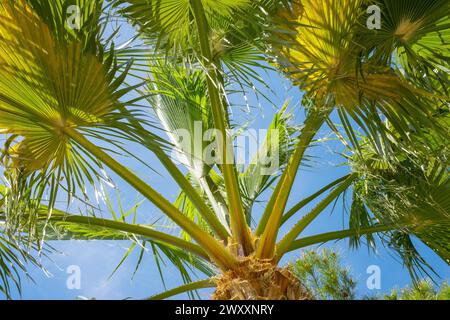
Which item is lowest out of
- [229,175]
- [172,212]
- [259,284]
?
[259,284]

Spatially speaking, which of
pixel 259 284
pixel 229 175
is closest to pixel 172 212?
pixel 229 175

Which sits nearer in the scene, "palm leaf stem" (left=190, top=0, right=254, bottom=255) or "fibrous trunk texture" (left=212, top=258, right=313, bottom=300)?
"fibrous trunk texture" (left=212, top=258, right=313, bottom=300)

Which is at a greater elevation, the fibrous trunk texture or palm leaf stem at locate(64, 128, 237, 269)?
palm leaf stem at locate(64, 128, 237, 269)

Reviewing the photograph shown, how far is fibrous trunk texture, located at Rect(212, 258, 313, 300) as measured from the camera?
2.29 meters

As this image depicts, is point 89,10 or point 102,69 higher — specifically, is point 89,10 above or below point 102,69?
above

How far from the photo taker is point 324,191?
11.4 feet

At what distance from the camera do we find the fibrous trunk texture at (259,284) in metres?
2.29

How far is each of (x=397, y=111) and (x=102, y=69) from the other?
61.9 inches

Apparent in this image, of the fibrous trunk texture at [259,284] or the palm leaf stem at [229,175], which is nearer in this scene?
the fibrous trunk texture at [259,284]

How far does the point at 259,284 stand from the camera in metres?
2.31

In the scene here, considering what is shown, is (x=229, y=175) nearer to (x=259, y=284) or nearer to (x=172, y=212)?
(x=172, y=212)
